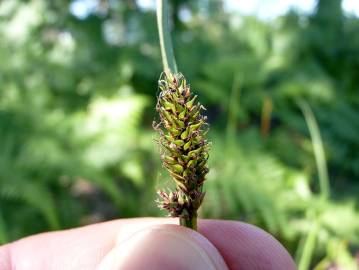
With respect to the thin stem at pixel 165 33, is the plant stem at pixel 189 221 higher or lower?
lower

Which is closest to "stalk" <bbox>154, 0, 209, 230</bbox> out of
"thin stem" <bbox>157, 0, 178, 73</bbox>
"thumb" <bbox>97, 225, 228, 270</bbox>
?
"thin stem" <bbox>157, 0, 178, 73</bbox>

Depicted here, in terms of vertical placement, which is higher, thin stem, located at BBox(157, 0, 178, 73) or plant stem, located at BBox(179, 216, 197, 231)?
thin stem, located at BBox(157, 0, 178, 73)

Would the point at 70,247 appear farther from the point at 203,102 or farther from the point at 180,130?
the point at 203,102

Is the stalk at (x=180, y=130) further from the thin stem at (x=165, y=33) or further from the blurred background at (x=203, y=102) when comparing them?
the blurred background at (x=203, y=102)

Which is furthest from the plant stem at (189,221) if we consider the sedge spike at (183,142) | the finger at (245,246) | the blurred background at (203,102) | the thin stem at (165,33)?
the blurred background at (203,102)

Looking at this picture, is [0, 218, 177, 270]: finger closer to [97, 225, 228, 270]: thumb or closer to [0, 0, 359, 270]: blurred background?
[97, 225, 228, 270]: thumb
